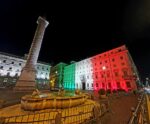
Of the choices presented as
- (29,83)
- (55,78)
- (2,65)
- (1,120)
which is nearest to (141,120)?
(1,120)

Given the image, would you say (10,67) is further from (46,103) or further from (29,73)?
(46,103)

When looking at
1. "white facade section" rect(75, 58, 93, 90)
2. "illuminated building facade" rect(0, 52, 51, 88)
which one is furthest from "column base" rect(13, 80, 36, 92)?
"white facade section" rect(75, 58, 93, 90)

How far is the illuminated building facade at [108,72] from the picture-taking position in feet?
99.7

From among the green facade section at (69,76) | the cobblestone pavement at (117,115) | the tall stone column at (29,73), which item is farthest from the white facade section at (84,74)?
the cobblestone pavement at (117,115)

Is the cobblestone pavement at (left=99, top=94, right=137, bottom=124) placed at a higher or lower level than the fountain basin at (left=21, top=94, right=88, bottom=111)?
lower

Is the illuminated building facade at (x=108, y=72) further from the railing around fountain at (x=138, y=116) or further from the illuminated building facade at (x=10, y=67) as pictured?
the railing around fountain at (x=138, y=116)

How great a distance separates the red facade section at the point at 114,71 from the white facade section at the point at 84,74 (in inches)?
103

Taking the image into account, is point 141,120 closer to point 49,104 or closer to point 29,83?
point 49,104

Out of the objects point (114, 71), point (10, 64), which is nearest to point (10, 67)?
point (10, 64)

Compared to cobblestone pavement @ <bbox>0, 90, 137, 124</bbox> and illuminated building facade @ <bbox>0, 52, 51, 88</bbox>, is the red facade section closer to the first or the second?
cobblestone pavement @ <bbox>0, 90, 137, 124</bbox>

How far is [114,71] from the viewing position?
33.7 meters

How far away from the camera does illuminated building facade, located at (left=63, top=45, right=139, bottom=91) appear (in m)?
30.4

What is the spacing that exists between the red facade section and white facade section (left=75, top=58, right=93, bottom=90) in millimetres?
2614

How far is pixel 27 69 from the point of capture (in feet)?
70.4
